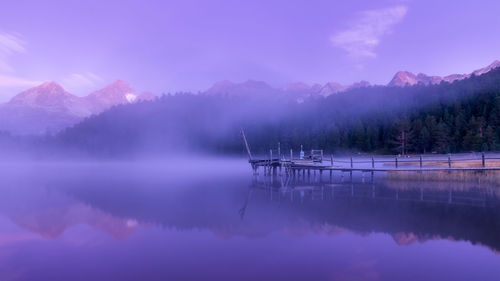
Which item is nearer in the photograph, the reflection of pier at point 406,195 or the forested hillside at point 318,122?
the reflection of pier at point 406,195

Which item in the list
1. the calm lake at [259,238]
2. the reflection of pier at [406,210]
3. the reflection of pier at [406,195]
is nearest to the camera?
the calm lake at [259,238]

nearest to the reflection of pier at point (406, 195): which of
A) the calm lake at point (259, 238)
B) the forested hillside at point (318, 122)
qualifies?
the calm lake at point (259, 238)

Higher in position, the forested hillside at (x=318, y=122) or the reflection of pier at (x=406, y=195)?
the forested hillside at (x=318, y=122)

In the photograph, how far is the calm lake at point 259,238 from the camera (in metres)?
9.20

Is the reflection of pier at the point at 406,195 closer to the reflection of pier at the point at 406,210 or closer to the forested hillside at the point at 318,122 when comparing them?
the reflection of pier at the point at 406,210

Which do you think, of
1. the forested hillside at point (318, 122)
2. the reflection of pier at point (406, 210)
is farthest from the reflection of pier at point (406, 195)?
the forested hillside at point (318, 122)

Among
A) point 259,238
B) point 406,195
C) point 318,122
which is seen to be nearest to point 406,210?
point 406,195

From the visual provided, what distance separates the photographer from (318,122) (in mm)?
105438

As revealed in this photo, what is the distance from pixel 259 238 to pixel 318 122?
314 feet

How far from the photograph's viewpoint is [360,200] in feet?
64.8

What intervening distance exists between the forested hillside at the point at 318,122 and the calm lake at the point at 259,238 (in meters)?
46.3

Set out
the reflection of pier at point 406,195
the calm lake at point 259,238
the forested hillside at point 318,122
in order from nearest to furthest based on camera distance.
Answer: the calm lake at point 259,238
the reflection of pier at point 406,195
the forested hillside at point 318,122

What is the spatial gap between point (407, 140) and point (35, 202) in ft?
205

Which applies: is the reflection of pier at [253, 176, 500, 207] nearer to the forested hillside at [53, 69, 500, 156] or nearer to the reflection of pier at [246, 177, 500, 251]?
the reflection of pier at [246, 177, 500, 251]
